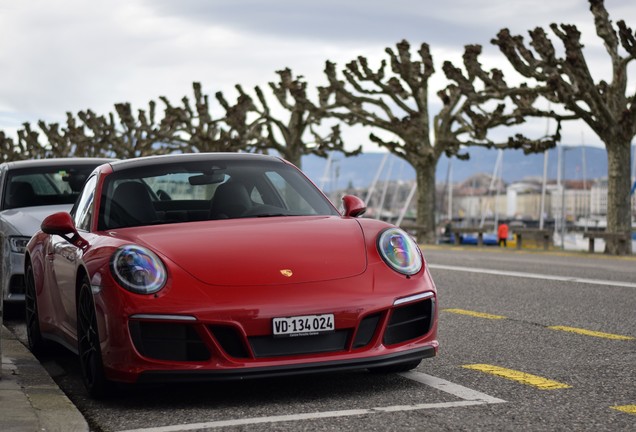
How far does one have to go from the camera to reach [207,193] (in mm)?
7043

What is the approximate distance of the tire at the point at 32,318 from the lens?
7.91m

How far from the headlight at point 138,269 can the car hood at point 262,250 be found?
0.10 m

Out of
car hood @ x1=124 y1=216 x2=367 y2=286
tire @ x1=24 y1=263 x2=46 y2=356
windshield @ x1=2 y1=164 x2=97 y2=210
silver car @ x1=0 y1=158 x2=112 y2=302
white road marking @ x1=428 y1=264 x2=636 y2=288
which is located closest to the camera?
car hood @ x1=124 y1=216 x2=367 y2=286

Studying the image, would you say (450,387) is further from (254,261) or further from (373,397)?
(254,261)

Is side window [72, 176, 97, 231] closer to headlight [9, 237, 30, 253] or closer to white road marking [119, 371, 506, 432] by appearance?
white road marking [119, 371, 506, 432]

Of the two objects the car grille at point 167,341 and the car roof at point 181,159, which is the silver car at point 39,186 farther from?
the car grille at point 167,341

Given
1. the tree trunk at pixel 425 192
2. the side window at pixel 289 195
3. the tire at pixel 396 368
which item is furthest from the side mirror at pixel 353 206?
the tree trunk at pixel 425 192

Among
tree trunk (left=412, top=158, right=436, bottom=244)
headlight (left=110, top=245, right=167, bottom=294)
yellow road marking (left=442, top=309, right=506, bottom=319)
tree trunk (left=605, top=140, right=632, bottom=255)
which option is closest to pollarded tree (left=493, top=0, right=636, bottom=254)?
tree trunk (left=605, top=140, right=632, bottom=255)

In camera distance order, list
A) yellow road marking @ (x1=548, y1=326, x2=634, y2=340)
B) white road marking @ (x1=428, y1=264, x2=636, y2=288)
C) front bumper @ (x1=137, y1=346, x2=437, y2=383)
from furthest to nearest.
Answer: white road marking @ (x1=428, y1=264, x2=636, y2=288)
yellow road marking @ (x1=548, y1=326, x2=634, y2=340)
front bumper @ (x1=137, y1=346, x2=437, y2=383)

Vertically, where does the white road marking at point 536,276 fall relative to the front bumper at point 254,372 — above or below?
below

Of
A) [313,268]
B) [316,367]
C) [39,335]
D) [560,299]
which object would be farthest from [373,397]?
[560,299]

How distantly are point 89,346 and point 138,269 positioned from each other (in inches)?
27.8

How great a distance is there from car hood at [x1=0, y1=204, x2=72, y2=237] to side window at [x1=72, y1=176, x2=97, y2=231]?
9.67ft

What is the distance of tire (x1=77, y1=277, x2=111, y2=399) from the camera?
229 inches
